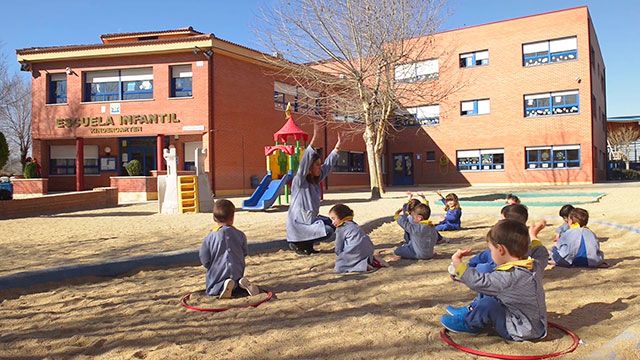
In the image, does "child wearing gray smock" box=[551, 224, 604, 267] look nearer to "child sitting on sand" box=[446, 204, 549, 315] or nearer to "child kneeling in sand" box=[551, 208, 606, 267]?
"child kneeling in sand" box=[551, 208, 606, 267]

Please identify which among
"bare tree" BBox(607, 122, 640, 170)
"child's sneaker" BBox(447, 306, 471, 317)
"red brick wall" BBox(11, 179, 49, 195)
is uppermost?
"bare tree" BBox(607, 122, 640, 170)

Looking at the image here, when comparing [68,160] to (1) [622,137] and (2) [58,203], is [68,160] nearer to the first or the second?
(2) [58,203]

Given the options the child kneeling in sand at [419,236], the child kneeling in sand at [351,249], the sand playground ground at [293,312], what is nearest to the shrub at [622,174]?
the sand playground ground at [293,312]

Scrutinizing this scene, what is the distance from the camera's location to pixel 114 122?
24.6 meters

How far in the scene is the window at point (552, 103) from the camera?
1187 inches

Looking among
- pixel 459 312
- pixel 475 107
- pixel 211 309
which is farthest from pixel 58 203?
pixel 475 107

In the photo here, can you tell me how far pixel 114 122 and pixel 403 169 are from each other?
Answer: 2089cm

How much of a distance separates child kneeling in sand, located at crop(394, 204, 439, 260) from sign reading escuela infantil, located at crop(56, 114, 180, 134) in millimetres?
19492

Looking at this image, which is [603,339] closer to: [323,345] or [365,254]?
[323,345]

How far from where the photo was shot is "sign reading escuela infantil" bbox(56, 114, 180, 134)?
2414 cm

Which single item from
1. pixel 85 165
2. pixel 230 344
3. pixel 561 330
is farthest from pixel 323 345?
pixel 85 165

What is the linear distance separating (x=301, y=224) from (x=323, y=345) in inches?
149

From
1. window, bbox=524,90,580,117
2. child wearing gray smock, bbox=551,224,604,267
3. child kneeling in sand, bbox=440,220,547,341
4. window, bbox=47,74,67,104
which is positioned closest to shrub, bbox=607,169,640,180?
window, bbox=524,90,580,117

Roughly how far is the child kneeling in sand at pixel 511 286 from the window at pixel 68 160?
1045 inches
